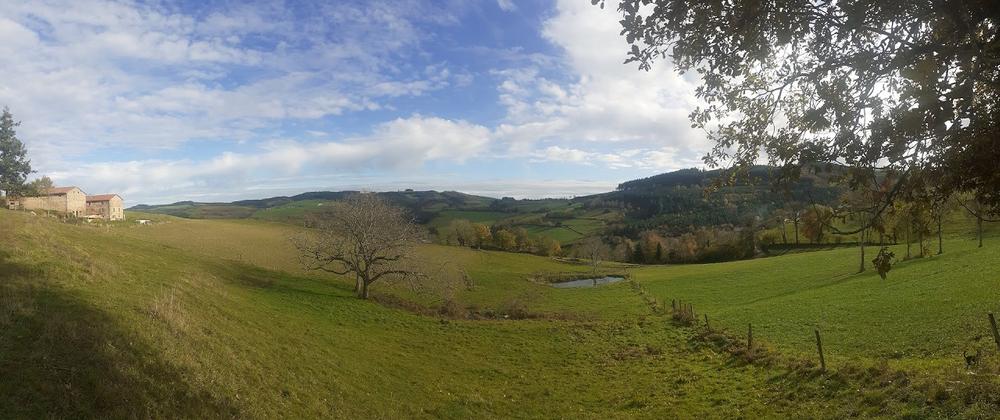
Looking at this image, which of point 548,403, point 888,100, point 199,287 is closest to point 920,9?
point 888,100

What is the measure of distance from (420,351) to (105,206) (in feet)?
360

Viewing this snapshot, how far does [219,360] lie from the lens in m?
14.7

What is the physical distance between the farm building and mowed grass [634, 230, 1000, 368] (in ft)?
368

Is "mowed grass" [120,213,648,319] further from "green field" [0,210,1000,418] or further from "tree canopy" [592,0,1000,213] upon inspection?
"tree canopy" [592,0,1000,213]

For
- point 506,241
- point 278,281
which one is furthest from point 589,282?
point 506,241

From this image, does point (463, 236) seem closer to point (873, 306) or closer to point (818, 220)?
point (873, 306)

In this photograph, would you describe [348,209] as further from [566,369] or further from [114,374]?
[114,374]

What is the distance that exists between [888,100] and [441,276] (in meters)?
36.5

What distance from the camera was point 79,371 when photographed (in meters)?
10.7

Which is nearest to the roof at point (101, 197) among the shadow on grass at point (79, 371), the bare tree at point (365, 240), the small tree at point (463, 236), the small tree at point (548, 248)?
the small tree at point (463, 236)

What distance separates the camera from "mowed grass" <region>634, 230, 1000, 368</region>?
20.7m

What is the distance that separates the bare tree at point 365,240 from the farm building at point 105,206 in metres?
85.5

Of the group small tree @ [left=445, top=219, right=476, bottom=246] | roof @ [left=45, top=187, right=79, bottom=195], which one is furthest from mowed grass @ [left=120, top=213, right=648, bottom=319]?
small tree @ [left=445, top=219, right=476, bottom=246]

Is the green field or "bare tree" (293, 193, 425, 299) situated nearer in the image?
the green field
